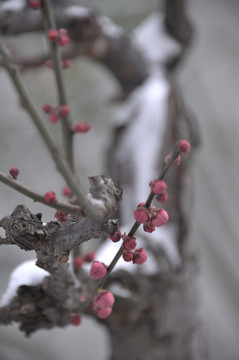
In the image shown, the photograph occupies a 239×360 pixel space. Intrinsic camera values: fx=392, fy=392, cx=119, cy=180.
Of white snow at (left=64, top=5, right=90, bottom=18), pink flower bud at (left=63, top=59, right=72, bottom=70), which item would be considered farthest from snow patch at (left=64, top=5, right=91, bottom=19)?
pink flower bud at (left=63, top=59, right=72, bottom=70)

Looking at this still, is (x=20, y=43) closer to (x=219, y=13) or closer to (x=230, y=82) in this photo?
(x=219, y=13)

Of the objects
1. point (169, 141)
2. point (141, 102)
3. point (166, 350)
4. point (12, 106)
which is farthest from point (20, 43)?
point (166, 350)

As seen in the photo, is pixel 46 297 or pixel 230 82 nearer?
pixel 46 297

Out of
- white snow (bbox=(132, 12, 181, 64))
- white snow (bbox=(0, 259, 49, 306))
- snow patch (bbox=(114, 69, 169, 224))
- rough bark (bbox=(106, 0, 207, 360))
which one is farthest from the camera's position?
white snow (bbox=(132, 12, 181, 64))

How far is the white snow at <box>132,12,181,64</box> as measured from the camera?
3.36 feet

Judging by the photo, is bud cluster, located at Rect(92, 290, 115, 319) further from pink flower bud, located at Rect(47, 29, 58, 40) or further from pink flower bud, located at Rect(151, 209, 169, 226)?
pink flower bud, located at Rect(47, 29, 58, 40)

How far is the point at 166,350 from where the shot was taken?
809 millimetres

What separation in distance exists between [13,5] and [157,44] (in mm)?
440

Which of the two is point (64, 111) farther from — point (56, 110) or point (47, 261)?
point (47, 261)

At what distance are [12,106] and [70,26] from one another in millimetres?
1076

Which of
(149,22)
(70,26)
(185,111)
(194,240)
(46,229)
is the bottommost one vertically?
(46,229)

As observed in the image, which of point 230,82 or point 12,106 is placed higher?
point 230,82

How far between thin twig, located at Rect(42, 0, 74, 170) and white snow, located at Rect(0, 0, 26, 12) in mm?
309

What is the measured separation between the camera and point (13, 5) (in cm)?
72
